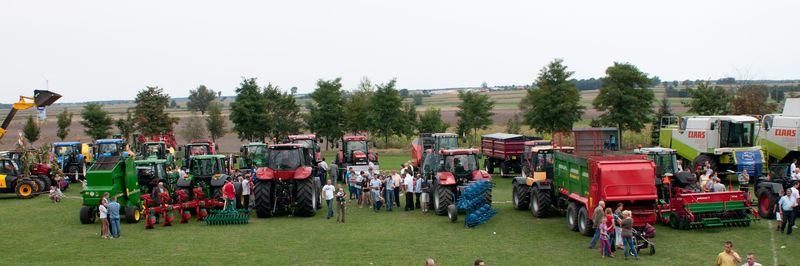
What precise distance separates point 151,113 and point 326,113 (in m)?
→ 11.9

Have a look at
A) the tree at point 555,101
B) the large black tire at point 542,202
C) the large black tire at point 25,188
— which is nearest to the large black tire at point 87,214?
the large black tire at point 25,188

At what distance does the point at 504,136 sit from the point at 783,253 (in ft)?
64.9

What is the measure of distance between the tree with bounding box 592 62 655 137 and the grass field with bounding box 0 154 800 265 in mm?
23949

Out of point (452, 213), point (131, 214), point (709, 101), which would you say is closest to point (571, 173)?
point (452, 213)

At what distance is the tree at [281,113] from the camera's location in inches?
2058

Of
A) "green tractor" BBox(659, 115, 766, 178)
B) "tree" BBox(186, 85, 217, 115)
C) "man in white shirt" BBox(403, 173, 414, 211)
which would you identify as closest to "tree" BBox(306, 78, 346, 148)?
"green tractor" BBox(659, 115, 766, 178)

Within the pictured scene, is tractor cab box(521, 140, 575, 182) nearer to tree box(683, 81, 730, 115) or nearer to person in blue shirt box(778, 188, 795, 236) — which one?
person in blue shirt box(778, 188, 795, 236)

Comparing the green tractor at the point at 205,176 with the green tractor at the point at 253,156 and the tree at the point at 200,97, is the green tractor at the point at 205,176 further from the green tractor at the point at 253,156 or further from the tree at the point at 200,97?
the tree at the point at 200,97

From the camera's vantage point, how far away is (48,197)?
90.7 ft

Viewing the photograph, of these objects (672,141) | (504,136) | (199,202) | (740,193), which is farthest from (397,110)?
(740,193)

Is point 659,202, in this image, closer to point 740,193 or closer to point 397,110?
point 740,193

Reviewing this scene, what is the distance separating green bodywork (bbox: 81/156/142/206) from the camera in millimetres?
20172

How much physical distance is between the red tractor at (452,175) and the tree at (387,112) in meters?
30.2

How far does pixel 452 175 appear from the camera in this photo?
2111cm
